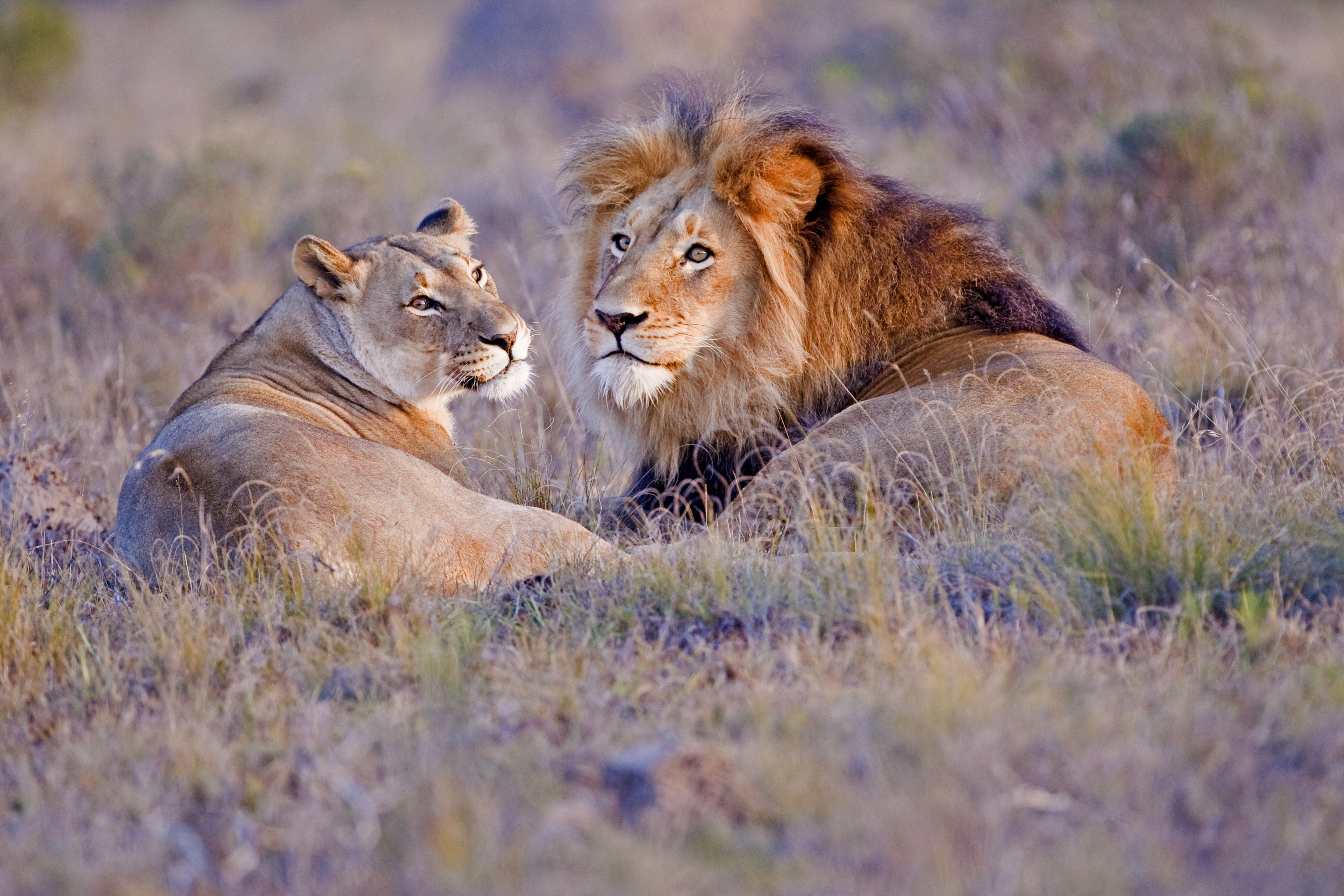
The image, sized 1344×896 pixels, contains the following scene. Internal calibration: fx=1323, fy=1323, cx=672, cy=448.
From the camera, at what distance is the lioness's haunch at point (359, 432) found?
4410 mm

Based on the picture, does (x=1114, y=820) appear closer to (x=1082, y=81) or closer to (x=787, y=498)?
(x=787, y=498)

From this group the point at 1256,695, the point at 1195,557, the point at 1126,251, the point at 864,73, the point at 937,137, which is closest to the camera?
the point at 1256,695

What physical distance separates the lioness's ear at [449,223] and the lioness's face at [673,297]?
1.22 metres

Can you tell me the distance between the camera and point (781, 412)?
17.7ft

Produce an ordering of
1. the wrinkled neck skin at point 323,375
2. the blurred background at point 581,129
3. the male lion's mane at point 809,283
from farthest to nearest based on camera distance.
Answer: the blurred background at point 581,129, the wrinkled neck skin at point 323,375, the male lion's mane at point 809,283

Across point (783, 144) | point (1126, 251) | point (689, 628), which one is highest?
point (783, 144)

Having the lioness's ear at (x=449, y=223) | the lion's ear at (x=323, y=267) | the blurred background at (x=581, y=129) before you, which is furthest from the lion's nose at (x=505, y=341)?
the lioness's ear at (x=449, y=223)

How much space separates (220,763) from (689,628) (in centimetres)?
142

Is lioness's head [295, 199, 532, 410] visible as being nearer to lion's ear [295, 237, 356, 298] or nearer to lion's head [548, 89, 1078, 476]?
lion's ear [295, 237, 356, 298]

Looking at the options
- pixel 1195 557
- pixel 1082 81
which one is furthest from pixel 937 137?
pixel 1195 557

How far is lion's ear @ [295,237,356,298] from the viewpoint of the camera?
18.3 ft

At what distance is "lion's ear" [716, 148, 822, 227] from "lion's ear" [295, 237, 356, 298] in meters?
1.64

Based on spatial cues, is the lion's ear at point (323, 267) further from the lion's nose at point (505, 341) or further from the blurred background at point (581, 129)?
the blurred background at point (581, 129)

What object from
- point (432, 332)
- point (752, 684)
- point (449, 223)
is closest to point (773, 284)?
point (432, 332)
